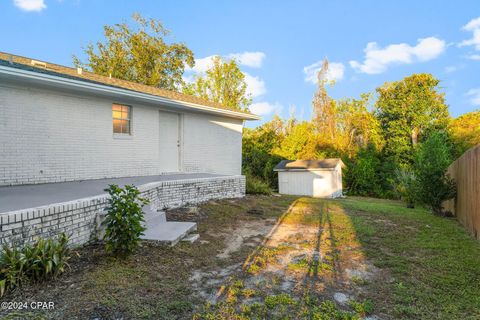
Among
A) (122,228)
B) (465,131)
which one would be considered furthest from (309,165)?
(122,228)

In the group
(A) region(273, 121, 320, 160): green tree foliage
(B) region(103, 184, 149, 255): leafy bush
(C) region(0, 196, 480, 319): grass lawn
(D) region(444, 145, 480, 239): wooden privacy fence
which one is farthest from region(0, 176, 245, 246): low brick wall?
(A) region(273, 121, 320, 160): green tree foliage

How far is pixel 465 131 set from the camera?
22.5 m

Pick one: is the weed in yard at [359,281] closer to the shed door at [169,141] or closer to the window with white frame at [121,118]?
the window with white frame at [121,118]

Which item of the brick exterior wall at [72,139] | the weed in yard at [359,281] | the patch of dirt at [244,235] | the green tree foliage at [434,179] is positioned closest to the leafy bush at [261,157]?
the brick exterior wall at [72,139]

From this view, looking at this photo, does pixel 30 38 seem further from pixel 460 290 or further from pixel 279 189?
pixel 460 290

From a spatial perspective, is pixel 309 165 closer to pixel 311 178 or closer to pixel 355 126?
pixel 311 178

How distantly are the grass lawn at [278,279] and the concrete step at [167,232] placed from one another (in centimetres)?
19

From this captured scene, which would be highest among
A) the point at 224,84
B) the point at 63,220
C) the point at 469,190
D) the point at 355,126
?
the point at 224,84

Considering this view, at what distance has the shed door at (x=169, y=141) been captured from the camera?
1035 centimetres

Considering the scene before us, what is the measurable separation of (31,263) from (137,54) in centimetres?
2304

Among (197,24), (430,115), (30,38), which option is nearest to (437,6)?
(197,24)

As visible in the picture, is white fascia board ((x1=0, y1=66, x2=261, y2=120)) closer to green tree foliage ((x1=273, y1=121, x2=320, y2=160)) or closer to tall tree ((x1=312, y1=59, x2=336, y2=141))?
green tree foliage ((x1=273, y1=121, x2=320, y2=160))

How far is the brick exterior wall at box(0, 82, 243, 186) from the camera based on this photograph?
677cm

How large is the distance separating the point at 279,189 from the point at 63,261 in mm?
17652
